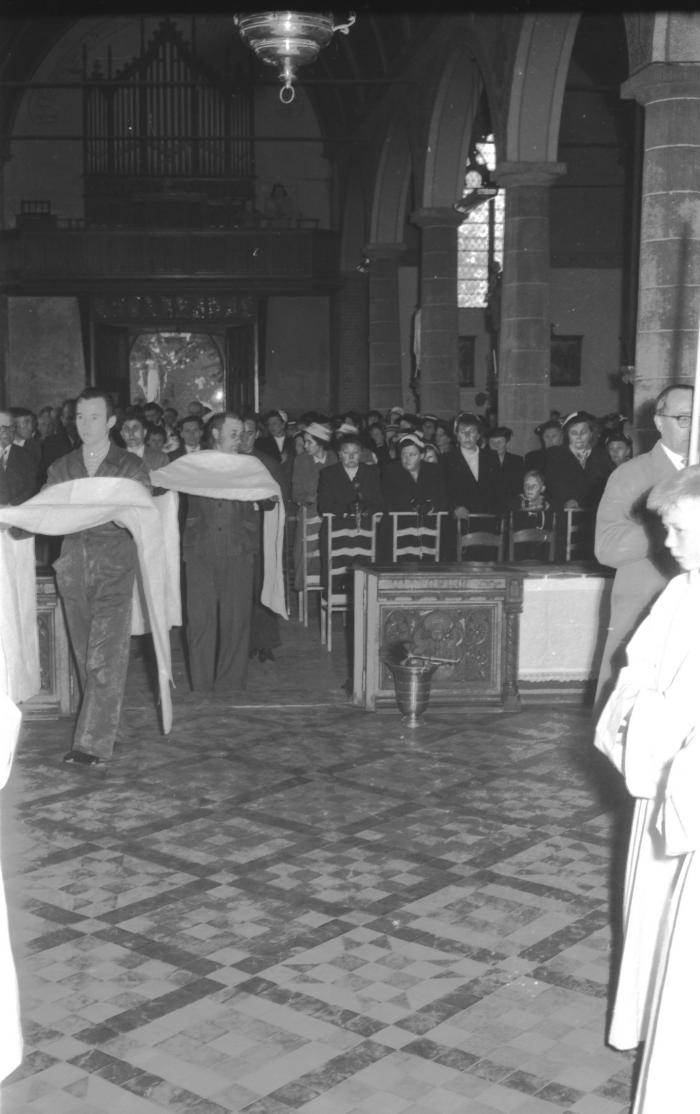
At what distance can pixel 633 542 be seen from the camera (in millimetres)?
5152

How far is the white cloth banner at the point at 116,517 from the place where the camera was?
630 centimetres

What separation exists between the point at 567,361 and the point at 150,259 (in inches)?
309

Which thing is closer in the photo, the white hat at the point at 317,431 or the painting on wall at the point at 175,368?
the white hat at the point at 317,431

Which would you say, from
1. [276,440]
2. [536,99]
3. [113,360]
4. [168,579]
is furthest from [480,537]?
[113,360]

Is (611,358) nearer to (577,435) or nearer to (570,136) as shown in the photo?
(570,136)

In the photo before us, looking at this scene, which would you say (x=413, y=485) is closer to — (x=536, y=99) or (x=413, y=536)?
(x=413, y=536)

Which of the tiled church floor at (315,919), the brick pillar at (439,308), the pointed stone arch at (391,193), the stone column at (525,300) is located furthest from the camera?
the pointed stone arch at (391,193)

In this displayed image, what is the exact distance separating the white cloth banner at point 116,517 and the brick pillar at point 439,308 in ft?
36.2

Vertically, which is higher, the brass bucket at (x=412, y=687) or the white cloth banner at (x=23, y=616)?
the white cloth banner at (x=23, y=616)

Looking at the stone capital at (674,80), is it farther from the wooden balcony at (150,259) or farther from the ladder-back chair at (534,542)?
the wooden balcony at (150,259)

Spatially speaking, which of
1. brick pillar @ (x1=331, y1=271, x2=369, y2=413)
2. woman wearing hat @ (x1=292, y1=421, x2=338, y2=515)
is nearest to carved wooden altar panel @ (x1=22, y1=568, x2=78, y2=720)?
woman wearing hat @ (x1=292, y1=421, x2=338, y2=515)

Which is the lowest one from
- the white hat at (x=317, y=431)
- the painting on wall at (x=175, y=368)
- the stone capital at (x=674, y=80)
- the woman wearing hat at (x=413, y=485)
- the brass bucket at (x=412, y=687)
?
the brass bucket at (x=412, y=687)

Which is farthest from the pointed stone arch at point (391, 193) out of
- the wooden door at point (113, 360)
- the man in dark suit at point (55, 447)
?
the man in dark suit at point (55, 447)

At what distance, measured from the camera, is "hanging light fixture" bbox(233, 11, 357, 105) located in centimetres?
614
